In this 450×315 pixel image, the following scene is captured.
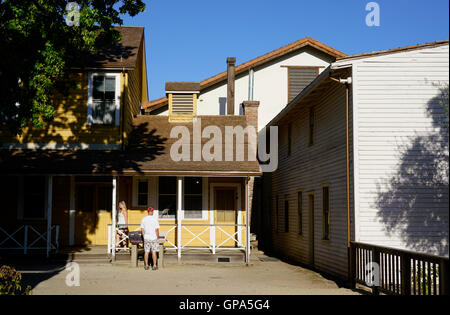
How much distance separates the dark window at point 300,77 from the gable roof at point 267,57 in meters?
1.03

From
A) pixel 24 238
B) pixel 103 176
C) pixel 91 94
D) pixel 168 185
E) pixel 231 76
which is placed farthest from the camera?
pixel 231 76

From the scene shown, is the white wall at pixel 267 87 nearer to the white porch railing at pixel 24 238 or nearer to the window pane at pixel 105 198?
the window pane at pixel 105 198

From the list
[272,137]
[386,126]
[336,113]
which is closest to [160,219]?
[272,137]

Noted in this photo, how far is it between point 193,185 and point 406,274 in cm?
1180

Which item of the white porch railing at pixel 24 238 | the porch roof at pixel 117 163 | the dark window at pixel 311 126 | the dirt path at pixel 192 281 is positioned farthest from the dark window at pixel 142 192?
the dark window at pixel 311 126

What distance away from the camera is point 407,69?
42.7ft

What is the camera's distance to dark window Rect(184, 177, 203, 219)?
2030 centimetres

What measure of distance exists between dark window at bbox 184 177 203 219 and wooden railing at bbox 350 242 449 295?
28.8ft

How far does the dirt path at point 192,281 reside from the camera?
11.6 metres

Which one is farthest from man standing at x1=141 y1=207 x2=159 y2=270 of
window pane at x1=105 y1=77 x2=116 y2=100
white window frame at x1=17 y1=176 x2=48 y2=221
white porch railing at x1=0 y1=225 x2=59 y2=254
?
window pane at x1=105 y1=77 x2=116 y2=100

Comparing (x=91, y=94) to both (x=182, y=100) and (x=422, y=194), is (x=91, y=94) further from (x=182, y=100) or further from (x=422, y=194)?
(x=422, y=194)

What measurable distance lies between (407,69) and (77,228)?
12.9 meters

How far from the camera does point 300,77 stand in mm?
27250

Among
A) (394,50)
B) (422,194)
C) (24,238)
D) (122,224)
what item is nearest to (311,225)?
(422,194)
